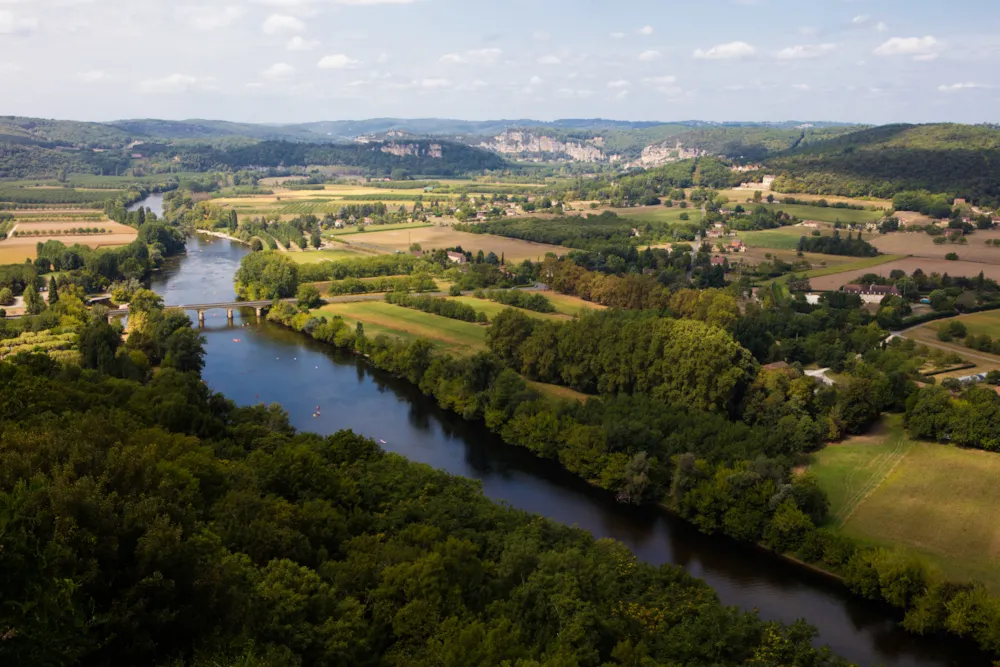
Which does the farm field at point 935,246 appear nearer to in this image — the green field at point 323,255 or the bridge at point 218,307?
the green field at point 323,255

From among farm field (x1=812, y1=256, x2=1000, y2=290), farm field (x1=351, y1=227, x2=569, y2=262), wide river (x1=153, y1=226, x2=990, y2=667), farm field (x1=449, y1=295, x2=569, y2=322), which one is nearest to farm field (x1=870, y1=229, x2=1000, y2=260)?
farm field (x1=812, y1=256, x2=1000, y2=290)

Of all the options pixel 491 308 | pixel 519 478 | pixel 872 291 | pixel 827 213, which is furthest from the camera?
pixel 827 213

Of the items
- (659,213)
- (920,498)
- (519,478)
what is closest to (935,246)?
(659,213)

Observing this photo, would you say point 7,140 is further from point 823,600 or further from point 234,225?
point 823,600

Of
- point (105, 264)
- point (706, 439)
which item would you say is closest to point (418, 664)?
point (706, 439)

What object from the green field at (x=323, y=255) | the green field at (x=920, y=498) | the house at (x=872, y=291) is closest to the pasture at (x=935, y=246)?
the house at (x=872, y=291)

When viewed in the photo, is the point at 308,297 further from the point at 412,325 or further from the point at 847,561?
the point at 847,561

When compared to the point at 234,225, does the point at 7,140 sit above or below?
above
